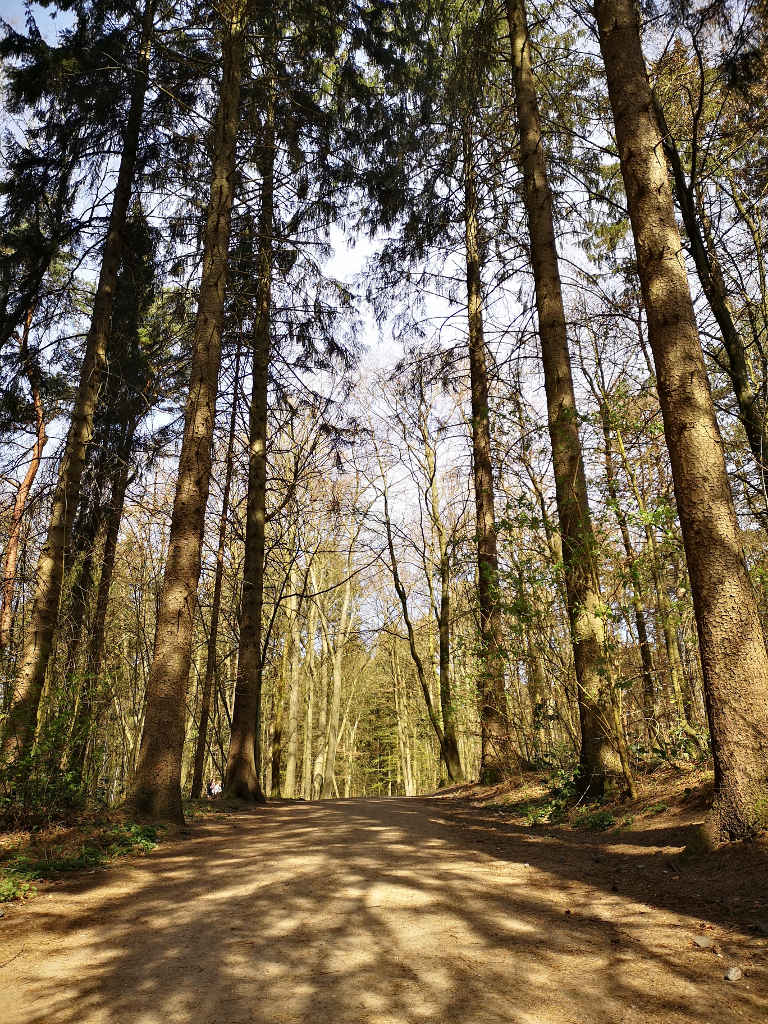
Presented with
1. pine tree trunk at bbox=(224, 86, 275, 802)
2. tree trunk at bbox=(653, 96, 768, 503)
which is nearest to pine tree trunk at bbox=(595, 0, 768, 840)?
tree trunk at bbox=(653, 96, 768, 503)

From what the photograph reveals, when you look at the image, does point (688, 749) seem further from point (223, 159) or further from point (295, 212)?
point (295, 212)

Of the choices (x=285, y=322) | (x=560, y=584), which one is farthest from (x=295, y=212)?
(x=560, y=584)

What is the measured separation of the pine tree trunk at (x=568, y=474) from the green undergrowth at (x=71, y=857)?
409 centimetres

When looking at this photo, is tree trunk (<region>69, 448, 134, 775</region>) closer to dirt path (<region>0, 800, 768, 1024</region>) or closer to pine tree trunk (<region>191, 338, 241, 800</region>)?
dirt path (<region>0, 800, 768, 1024</region>)

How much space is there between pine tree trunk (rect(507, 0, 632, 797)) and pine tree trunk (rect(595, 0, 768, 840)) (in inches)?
60.8

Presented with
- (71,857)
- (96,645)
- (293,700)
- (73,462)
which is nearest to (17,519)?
(73,462)

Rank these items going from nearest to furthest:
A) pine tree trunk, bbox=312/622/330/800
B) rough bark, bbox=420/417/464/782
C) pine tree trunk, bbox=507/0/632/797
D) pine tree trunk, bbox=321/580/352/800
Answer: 1. pine tree trunk, bbox=507/0/632/797
2. rough bark, bbox=420/417/464/782
3. pine tree trunk, bbox=321/580/352/800
4. pine tree trunk, bbox=312/622/330/800

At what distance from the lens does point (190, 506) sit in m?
6.63

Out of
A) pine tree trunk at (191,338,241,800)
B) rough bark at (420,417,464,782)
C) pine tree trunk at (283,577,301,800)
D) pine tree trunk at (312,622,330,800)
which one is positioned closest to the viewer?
pine tree trunk at (191,338,241,800)

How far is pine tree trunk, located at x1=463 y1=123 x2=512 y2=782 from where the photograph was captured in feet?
25.1

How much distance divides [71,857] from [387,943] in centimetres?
293

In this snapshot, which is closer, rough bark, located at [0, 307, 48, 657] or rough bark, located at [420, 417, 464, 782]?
rough bark, located at [0, 307, 48, 657]


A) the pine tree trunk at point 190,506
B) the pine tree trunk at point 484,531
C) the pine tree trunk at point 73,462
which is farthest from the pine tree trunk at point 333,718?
the pine tree trunk at point 190,506

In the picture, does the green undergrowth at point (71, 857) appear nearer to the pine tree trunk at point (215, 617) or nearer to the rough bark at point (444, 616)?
the pine tree trunk at point (215, 617)
